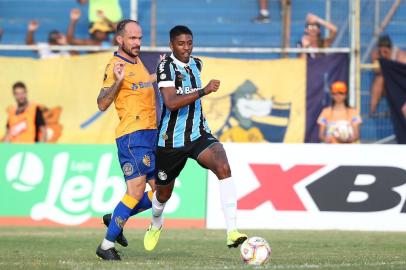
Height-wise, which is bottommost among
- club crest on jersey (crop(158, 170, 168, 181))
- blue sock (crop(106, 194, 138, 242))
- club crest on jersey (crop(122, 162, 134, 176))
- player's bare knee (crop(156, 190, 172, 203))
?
blue sock (crop(106, 194, 138, 242))

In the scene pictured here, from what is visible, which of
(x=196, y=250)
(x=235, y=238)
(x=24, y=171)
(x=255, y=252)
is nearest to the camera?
(x=255, y=252)

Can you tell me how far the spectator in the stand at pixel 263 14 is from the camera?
1920 cm

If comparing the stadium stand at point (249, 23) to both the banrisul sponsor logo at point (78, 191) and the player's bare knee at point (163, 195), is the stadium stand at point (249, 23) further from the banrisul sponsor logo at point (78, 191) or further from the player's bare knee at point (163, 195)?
the player's bare knee at point (163, 195)

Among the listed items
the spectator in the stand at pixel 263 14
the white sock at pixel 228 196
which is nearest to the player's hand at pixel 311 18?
the spectator in the stand at pixel 263 14

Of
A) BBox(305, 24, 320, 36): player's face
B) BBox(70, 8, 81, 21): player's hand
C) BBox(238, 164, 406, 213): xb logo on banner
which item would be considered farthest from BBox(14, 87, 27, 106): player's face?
BBox(305, 24, 320, 36): player's face

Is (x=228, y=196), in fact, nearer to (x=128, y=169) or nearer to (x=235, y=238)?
(x=235, y=238)

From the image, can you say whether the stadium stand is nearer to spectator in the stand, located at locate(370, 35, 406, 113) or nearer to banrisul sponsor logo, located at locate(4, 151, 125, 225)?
spectator in the stand, located at locate(370, 35, 406, 113)

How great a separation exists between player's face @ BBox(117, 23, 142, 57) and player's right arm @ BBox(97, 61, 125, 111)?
6.8 inches

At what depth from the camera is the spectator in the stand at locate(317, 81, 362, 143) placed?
58.8 feet

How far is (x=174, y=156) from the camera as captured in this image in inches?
408

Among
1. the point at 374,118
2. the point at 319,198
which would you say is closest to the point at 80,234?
the point at 319,198

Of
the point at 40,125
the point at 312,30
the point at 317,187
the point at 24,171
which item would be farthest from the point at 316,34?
the point at 24,171

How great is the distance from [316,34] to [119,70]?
9.29 m

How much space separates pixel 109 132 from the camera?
18.6 metres
